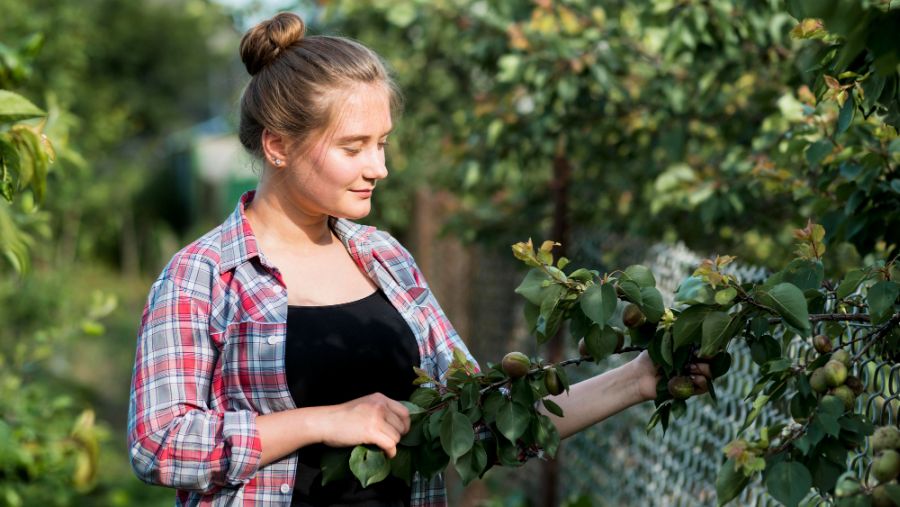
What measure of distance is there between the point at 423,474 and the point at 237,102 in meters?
1.00

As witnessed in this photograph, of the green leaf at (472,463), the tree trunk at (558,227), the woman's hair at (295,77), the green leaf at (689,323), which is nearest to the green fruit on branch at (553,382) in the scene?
the green leaf at (472,463)

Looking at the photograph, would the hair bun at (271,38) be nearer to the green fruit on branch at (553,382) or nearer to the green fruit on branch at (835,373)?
the green fruit on branch at (553,382)

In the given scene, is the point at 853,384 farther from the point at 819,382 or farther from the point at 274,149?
the point at 274,149

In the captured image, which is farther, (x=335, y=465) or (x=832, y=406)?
(x=335, y=465)

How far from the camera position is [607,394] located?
2.09 metres

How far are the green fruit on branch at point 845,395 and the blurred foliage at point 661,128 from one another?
2.68ft

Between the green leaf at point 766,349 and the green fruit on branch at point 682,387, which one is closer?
the green leaf at point 766,349

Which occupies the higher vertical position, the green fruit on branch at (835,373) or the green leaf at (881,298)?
the green leaf at (881,298)

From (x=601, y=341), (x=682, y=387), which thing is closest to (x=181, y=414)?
(x=601, y=341)

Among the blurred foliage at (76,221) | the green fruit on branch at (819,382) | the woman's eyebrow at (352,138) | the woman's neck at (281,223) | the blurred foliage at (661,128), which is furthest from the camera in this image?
the blurred foliage at (76,221)

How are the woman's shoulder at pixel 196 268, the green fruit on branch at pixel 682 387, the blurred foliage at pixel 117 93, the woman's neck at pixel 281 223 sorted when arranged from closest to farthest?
the green fruit on branch at pixel 682 387 → the woman's shoulder at pixel 196 268 → the woman's neck at pixel 281 223 → the blurred foliage at pixel 117 93

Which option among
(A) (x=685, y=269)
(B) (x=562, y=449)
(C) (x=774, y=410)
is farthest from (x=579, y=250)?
(C) (x=774, y=410)

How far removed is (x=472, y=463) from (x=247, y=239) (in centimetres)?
67

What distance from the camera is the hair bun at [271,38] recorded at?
238 centimetres
